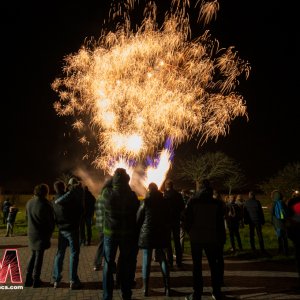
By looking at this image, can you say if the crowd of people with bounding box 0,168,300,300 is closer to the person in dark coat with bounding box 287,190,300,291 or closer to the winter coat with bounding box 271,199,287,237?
the person in dark coat with bounding box 287,190,300,291

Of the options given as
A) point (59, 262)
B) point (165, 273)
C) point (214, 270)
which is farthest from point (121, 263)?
point (59, 262)

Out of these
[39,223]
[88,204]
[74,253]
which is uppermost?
[88,204]

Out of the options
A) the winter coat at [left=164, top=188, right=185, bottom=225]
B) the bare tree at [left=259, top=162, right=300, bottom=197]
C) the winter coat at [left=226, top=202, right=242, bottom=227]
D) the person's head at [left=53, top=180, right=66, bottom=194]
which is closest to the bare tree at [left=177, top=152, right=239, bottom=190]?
the bare tree at [left=259, top=162, right=300, bottom=197]

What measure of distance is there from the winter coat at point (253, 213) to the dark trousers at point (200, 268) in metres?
5.32

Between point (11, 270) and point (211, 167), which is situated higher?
point (211, 167)

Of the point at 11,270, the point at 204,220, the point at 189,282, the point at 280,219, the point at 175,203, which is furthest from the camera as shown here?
the point at 280,219

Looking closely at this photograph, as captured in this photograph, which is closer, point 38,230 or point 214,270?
point 214,270

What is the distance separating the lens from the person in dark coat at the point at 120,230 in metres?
6.54

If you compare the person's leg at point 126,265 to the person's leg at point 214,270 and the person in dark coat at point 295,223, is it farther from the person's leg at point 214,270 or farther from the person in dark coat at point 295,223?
the person in dark coat at point 295,223

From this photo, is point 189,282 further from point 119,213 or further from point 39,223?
point 39,223

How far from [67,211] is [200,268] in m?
2.81

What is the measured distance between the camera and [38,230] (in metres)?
7.93

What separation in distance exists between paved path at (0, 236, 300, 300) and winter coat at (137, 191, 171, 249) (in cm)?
88

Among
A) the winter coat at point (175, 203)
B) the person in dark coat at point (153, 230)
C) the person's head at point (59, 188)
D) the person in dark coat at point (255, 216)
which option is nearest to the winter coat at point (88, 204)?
the winter coat at point (175, 203)
